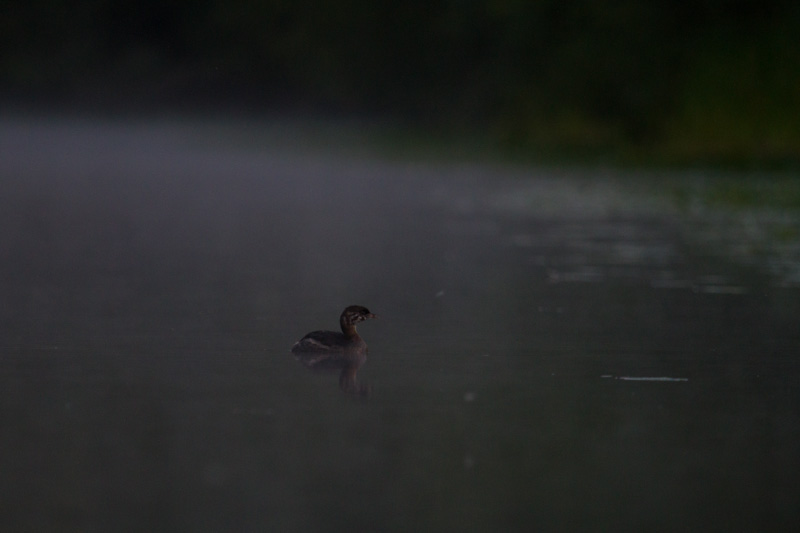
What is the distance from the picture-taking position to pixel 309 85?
7638cm

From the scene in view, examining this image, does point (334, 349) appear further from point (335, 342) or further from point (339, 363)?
point (339, 363)

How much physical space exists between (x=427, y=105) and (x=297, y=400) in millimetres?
58870

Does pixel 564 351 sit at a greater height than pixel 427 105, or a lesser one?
lesser

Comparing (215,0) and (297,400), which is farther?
(215,0)

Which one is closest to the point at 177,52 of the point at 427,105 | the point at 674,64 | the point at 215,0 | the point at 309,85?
the point at 215,0

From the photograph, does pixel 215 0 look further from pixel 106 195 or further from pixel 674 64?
pixel 106 195

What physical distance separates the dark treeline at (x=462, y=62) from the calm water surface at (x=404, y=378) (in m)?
23.7

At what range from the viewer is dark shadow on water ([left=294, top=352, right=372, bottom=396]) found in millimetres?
9453

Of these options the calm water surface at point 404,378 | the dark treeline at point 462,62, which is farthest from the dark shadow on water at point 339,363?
the dark treeline at point 462,62

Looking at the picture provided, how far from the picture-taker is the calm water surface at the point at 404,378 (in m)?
6.68

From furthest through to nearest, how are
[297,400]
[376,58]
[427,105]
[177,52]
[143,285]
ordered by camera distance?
[177,52]
[376,58]
[427,105]
[143,285]
[297,400]

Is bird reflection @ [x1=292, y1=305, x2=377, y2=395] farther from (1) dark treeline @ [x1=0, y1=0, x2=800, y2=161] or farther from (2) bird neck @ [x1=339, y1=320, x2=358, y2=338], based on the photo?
(1) dark treeline @ [x1=0, y1=0, x2=800, y2=161]

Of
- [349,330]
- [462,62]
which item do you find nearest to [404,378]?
[349,330]

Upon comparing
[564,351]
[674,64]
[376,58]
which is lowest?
[564,351]
